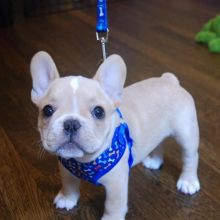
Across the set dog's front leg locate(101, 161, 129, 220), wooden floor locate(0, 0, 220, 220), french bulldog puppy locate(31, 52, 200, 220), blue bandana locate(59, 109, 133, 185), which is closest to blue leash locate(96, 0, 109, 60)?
french bulldog puppy locate(31, 52, 200, 220)

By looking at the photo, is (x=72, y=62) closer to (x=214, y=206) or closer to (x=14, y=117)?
(x=14, y=117)

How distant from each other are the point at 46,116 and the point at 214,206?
665mm

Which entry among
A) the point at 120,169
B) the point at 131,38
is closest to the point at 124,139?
the point at 120,169

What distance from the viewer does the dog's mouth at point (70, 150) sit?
0.98m

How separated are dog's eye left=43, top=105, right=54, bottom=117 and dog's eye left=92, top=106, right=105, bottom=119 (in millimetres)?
100

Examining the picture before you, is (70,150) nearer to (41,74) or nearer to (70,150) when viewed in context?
(70,150)

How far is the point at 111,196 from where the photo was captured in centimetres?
118

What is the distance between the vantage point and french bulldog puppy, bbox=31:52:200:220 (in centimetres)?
98

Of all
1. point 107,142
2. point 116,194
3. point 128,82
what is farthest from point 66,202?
point 128,82

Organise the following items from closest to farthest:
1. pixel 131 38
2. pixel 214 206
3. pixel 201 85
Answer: pixel 214 206
pixel 201 85
pixel 131 38

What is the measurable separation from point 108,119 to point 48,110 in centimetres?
15

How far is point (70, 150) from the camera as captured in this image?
994mm

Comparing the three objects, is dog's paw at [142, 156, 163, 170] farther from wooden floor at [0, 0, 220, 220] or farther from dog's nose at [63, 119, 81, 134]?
dog's nose at [63, 119, 81, 134]

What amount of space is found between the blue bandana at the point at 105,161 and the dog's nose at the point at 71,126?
0.17 m
